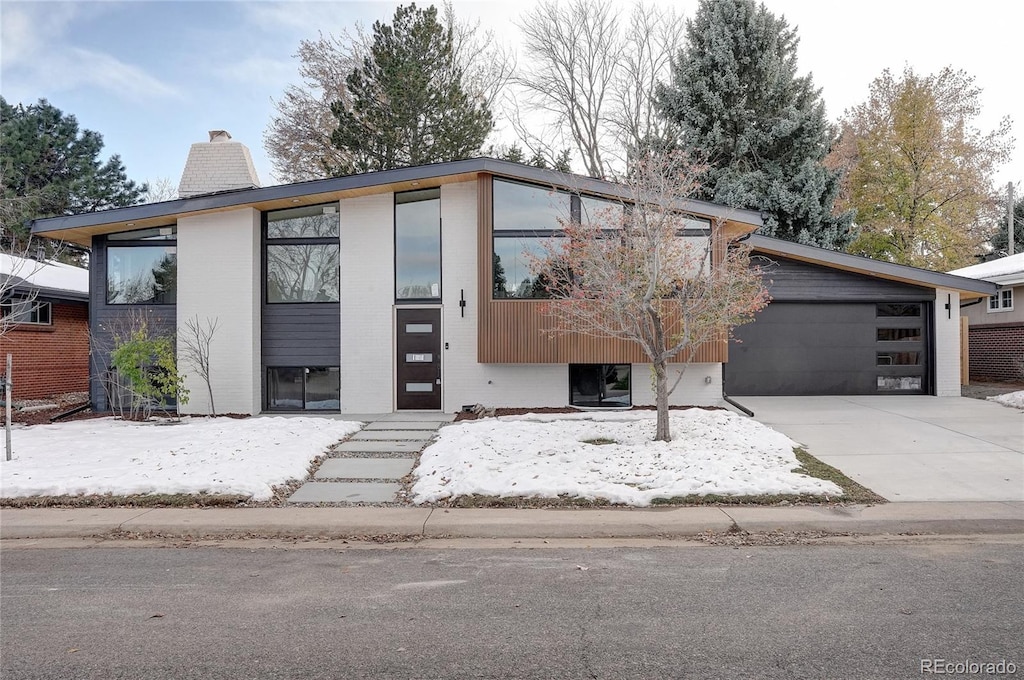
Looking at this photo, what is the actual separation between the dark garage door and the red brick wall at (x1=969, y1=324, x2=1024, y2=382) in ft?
12.2

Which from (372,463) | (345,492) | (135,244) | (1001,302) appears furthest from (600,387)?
(1001,302)

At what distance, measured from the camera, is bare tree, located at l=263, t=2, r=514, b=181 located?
74.3ft

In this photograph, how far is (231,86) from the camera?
49.7ft

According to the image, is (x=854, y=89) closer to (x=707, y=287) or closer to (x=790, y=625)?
(x=707, y=287)

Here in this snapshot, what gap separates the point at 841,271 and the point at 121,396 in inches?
604

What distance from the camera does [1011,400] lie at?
11.7m

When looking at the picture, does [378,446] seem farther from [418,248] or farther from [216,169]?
[216,169]

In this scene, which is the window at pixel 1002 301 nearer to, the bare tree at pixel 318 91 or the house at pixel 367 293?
the house at pixel 367 293

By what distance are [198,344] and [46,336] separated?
6293 mm

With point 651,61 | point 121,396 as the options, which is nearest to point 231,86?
point 121,396

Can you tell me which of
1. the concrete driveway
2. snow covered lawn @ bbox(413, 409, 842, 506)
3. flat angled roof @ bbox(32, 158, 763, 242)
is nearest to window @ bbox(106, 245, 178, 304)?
flat angled roof @ bbox(32, 158, 763, 242)

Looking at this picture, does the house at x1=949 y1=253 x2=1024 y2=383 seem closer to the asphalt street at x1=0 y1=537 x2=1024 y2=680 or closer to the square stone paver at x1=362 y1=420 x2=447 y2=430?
the asphalt street at x1=0 y1=537 x2=1024 y2=680

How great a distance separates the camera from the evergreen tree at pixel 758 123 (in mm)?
18172

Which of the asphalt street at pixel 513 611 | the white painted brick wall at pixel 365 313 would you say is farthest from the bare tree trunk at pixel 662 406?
the white painted brick wall at pixel 365 313
